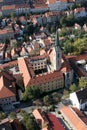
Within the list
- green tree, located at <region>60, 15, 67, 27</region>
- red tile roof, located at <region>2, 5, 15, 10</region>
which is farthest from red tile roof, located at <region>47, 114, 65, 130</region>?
red tile roof, located at <region>2, 5, 15, 10</region>

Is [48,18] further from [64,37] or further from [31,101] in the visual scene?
[31,101]

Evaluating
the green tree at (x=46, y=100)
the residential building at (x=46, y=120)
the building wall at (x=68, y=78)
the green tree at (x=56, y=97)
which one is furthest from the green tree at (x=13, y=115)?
the building wall at (x=68, y=78)

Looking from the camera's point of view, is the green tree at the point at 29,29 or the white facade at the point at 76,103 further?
the green tree at the point at 29,29

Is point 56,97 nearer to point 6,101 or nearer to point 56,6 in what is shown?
point 6,101

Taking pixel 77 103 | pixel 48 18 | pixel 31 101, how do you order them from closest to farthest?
pixel 77 103
pixel 31 101
pixel 48 18

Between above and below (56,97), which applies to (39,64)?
above

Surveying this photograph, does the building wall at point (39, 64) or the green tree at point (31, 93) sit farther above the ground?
the building wall at point (39, 64)

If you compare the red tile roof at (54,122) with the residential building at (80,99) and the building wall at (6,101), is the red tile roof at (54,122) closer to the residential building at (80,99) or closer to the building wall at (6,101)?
the residential building at (80,99)

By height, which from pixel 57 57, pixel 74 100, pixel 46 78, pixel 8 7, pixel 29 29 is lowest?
pixel 74 100

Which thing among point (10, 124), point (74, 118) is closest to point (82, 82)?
point (74, 118)

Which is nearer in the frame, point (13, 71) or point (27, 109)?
point (27, 109)

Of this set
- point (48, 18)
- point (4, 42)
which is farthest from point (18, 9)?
point (4, 42)
